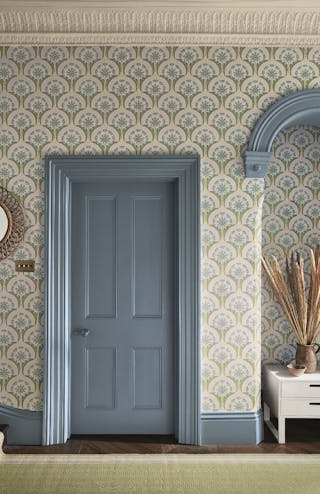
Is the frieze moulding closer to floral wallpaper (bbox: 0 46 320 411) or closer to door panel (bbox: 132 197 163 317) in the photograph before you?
floral wallpaper (bbox: 0 46 320 411)

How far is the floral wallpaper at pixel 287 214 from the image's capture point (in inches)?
166

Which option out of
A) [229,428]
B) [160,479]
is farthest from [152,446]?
[160,479]

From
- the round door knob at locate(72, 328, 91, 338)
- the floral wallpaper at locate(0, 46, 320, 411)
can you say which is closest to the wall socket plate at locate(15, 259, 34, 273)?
the floral wallpaper at locate(0, 46, 320, 411)

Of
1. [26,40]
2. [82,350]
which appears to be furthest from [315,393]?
[26,40]

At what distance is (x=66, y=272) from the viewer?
3676 millimetres

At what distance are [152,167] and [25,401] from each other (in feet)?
6.08

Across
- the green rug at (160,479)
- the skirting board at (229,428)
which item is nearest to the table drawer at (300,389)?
the skirting board at (229,428)

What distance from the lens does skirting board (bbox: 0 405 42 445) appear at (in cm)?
364

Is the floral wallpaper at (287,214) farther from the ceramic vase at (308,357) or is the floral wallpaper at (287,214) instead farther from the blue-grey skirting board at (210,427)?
the blue-grey skirting board at (210,427)

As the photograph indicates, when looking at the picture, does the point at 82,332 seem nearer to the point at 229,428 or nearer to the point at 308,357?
the point at 229,428

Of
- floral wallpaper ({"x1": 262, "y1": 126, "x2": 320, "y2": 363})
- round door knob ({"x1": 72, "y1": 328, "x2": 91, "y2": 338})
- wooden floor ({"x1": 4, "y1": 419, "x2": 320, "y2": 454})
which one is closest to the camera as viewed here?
wooden floor ({"x1": 4, "y1": 419, "x2": 320, "y2": 454})

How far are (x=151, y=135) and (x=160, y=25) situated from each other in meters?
0.74

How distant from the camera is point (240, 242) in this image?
12.1 feet

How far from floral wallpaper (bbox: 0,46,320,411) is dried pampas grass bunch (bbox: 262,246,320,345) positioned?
1.01 ft
